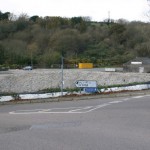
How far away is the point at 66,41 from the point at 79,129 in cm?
14294

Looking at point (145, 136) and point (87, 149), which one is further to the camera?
point (145, 136)

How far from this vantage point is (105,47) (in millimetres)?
158000

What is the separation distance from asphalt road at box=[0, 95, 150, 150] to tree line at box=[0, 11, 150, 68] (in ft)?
345

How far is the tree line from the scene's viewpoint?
427 ft

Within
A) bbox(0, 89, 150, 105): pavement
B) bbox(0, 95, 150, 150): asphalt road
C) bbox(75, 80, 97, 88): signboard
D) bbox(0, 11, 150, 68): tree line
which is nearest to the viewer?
bbox(0, 95, 150, 150): asphalt road

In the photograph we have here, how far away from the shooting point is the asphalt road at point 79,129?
940cm

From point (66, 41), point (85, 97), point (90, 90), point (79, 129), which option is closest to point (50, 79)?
point (90, 90)

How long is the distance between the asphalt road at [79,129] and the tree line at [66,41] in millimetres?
105227

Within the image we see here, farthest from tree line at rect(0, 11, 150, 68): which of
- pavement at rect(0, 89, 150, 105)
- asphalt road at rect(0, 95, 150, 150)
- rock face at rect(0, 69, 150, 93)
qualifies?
asphalt road at rect(0, 95, 150, 150)

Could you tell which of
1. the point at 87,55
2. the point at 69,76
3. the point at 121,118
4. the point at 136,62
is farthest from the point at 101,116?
the point at 87,55

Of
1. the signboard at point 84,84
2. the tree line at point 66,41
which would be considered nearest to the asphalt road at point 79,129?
the signboard at point 84,84

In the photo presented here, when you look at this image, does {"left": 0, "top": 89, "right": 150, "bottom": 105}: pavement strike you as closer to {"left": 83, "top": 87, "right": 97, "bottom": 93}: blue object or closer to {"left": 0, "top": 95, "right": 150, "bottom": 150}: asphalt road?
{"left": 83, "top": 87, "right": 97, "bottom": 93}: blue object

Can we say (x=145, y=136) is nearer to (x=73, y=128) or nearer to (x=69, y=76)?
(x=73, y=128)

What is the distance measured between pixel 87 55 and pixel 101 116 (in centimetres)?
13923
